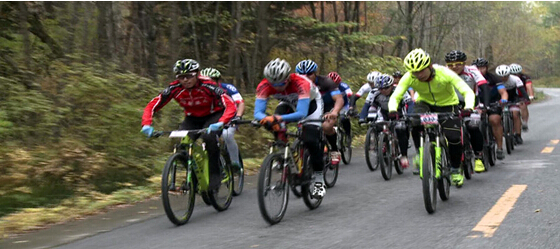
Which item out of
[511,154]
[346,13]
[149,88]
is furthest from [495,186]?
[346,13]

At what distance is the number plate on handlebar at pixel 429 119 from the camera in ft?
26.7

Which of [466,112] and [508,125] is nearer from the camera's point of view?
[466,112]

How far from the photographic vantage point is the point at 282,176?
7.70 meters

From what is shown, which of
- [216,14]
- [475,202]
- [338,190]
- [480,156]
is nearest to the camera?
[475,202]

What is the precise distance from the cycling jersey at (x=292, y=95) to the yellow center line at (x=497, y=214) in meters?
2.39

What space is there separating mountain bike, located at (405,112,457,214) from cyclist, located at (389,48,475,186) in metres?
0.19

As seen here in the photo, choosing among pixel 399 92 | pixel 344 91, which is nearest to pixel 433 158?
pixel 399 92

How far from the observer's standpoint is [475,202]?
331 inches

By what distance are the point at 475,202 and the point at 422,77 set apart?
168 centimetres

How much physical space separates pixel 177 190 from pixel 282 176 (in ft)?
3.88

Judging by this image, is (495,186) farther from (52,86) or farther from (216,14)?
(216,14)

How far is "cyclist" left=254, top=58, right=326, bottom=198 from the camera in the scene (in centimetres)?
791

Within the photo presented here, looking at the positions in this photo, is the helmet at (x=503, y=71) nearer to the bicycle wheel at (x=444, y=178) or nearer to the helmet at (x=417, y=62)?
the bicycle wheel at (x=444, y=178)

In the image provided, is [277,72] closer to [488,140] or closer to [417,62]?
[417,62]
